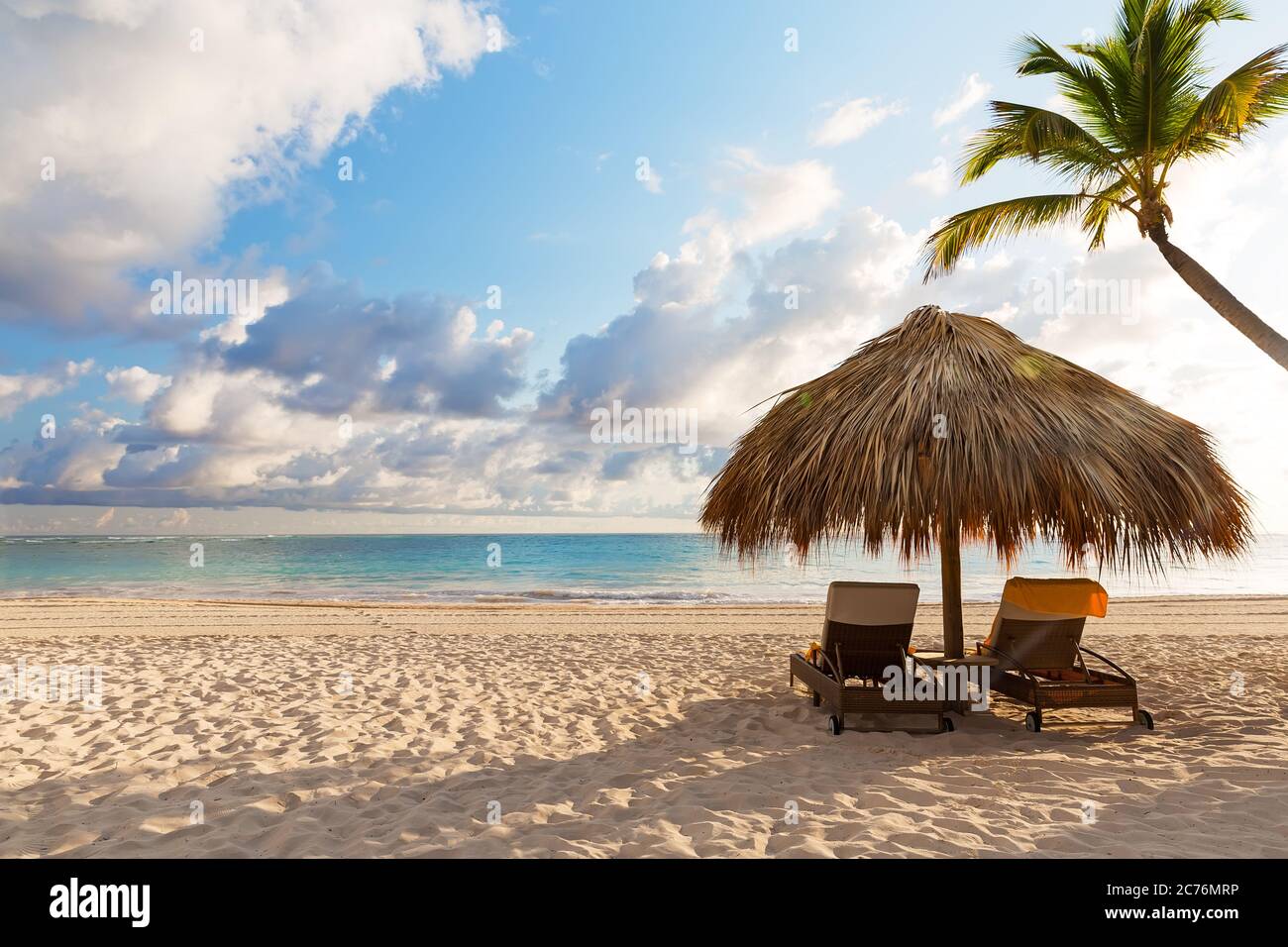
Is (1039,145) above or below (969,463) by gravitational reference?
above

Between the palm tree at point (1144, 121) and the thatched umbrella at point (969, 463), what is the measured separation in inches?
110

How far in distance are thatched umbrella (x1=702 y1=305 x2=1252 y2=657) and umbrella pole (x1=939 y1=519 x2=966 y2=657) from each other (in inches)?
0.7

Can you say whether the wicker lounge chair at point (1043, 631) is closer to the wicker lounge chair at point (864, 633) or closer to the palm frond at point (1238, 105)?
the wicker lounge chair at point (864, 633)

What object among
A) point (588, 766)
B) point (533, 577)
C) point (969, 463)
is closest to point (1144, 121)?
point (969, 463)

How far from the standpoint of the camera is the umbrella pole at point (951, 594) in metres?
6.01

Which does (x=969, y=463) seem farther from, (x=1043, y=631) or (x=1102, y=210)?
(x=1102, y=210)

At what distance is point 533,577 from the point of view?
112 feet

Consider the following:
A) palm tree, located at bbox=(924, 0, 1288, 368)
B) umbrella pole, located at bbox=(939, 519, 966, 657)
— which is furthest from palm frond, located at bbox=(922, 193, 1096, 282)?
umbrella pole, located at bbox=(939, 519, 966, 657)

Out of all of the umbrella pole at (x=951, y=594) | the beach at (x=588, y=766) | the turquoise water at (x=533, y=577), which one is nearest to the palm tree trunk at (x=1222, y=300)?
the beach at (x=588, y=766)

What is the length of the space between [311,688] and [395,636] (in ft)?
13.9

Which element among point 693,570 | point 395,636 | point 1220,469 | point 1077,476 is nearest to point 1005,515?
point 1077,476

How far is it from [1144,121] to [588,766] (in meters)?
8.93
